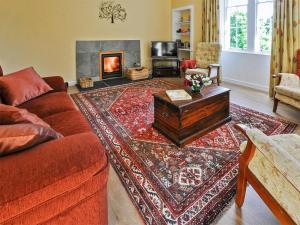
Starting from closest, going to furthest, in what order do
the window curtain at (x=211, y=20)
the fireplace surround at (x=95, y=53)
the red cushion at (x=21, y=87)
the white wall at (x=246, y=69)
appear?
the red cushion at (x=21, y=87)
the white wall at (x=246, y=69)
the window curtain at (x=211, y=20)
the fireplace surround at (x=95, y=53)

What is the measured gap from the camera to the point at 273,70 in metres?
4.07

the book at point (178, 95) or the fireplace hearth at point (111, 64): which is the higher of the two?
the fireplace hearth at point (111, 64)

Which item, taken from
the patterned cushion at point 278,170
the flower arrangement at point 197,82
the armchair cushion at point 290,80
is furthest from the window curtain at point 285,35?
the patterned cushion at point 278,170

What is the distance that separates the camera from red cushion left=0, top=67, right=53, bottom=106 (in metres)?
2.43

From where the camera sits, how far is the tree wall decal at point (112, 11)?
17.3 feet

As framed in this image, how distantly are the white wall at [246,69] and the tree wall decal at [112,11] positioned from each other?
105 inches

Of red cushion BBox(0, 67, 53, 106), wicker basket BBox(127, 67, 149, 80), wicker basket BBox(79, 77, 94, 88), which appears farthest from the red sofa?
wicker basket BBox(127, 67, 149, 80)

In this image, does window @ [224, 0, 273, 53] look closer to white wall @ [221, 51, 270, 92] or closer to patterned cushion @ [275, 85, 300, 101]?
white wall @ [221, 51, 270, 92]

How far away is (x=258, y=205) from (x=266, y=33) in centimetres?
379

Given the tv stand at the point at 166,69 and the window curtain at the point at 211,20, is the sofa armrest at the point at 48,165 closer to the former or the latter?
the window curtain at the point at 211,20

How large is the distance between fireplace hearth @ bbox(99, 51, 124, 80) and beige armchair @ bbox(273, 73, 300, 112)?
377 centimetres

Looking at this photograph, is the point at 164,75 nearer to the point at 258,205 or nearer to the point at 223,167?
the point at 223,167

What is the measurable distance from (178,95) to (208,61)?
110 inches

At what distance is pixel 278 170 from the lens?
112 centimetres
